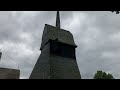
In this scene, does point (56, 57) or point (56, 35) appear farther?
point (56, 35)

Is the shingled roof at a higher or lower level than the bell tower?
higher

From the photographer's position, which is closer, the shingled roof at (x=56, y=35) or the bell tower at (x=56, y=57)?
the bell tower at (x=56, y=57)

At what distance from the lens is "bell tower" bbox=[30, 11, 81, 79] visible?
29047mm

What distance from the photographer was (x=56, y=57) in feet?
104

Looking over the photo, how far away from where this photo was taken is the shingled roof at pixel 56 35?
34.6 metres

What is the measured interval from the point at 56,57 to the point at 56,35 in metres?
5.17

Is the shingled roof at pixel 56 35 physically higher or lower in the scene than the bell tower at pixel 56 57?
higher

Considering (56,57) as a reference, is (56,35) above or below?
above

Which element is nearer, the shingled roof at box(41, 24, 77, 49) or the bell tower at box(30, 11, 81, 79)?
the bell tower at box(30, 11, 81, 79)
